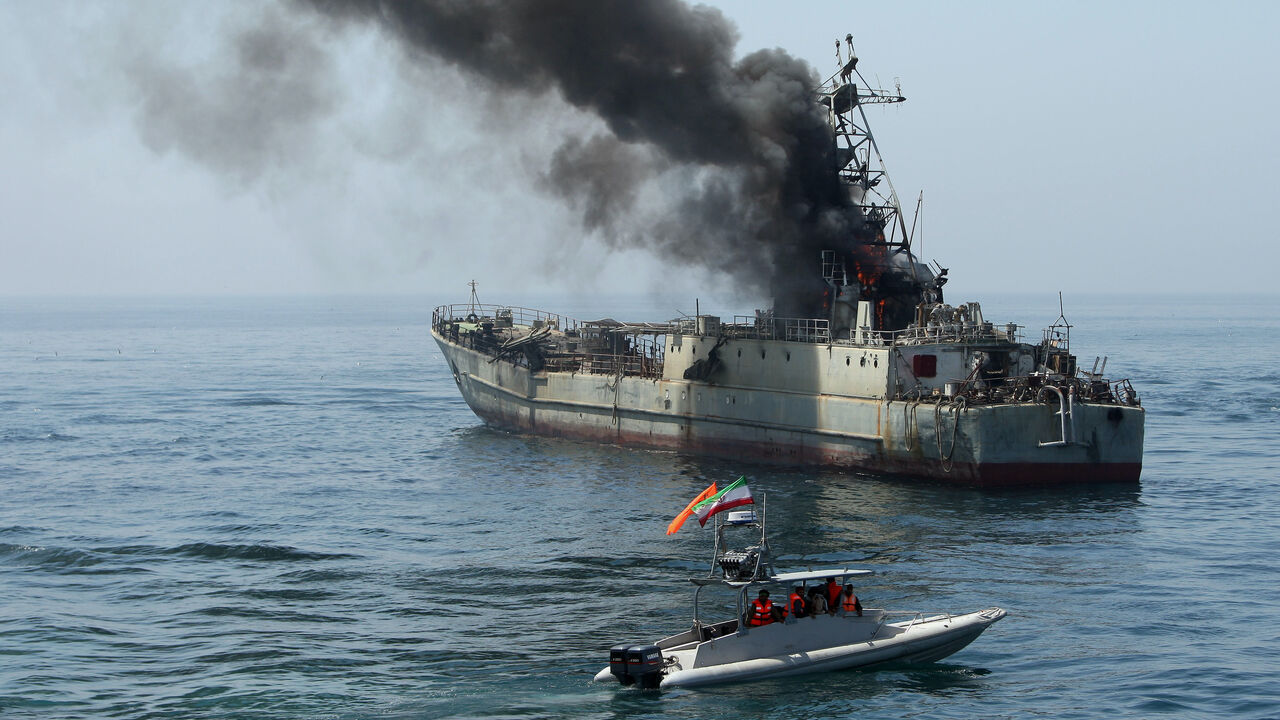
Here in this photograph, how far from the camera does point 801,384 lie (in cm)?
5500

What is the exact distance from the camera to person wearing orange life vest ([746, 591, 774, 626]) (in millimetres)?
27578

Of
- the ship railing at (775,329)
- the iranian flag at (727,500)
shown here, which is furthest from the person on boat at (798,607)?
the ship railing at (775,329)

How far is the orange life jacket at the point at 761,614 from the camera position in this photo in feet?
90.5

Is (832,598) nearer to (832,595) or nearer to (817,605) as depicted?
(832,595)

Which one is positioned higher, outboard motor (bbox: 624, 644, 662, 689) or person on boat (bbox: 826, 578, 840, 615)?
person on boat (bbox: 826, 578, 840, 615)

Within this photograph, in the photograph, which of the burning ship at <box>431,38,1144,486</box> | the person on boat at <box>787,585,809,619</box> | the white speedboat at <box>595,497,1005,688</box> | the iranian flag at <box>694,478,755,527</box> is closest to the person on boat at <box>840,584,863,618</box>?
the white speedboat at <box>595,497,1005,688</box>

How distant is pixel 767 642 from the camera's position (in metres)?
27.7

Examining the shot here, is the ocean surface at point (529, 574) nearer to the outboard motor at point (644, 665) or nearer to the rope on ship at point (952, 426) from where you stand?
the outboard motor at point (644, 665)

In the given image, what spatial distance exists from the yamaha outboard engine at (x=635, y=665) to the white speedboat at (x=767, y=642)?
21 millimetres

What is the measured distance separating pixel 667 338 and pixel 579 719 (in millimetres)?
38907

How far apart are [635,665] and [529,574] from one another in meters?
10.9

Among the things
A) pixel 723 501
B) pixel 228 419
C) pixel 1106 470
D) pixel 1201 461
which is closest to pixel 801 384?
pixel 1106 470

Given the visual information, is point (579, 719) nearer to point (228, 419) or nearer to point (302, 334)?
point (228, 419)

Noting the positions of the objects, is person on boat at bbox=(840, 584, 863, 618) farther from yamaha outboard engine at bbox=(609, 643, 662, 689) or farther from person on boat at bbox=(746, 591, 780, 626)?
yamaha outboard engine at bbox=(609, 643, 662, 689)
